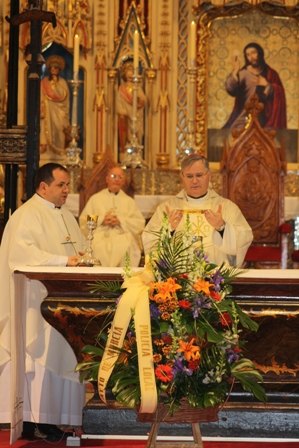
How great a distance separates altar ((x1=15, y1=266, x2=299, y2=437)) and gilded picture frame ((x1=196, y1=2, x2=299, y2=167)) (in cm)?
772

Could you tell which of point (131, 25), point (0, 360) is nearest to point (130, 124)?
point (131, 25)

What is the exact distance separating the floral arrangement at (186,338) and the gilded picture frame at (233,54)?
8.93 metres

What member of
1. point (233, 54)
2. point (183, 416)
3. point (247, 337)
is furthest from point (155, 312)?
point (233, 54)

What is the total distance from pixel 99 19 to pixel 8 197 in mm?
6547

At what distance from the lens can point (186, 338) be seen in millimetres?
4547

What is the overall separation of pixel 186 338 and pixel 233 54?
9815mm

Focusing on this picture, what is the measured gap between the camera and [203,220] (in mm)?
6871

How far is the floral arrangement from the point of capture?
4.51 metres

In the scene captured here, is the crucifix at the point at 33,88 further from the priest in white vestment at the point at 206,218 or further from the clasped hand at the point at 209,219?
the clasped hand at the point at 209,219

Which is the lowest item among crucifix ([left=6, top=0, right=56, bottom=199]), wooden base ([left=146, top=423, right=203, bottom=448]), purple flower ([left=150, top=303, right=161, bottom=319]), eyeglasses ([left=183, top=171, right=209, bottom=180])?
wooden base ([left=146, top=423, right=203, bottom=448])

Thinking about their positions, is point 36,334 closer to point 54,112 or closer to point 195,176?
point 195,176

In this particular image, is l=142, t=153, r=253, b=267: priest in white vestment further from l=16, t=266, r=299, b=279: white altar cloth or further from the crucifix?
the crucifix

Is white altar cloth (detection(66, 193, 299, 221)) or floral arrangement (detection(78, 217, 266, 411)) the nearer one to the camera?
floral arrangement (detection(78, 217, 266, 411))

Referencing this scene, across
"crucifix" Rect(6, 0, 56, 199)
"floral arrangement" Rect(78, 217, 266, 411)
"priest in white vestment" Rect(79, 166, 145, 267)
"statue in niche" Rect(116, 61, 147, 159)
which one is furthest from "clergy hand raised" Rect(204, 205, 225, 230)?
"statue in niche" Rect(116, 61, 147, 159)
